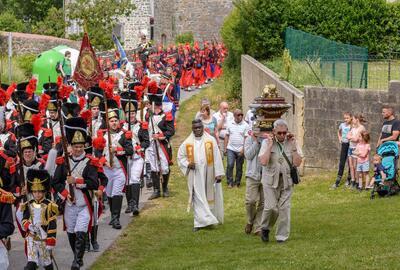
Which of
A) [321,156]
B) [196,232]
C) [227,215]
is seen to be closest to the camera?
[196,232]

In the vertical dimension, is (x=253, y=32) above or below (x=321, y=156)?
above

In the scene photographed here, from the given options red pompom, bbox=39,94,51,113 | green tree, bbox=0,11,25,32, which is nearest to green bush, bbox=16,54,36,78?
green tree, bbox=0,11,25,32

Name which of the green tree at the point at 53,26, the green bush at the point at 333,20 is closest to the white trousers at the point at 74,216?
the green bush at the point at 333,20

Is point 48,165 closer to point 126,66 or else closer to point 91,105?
point 91,105

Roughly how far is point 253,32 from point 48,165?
1957cm

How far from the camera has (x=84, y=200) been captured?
12.9m

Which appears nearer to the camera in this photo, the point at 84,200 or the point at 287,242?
the point at 84,200

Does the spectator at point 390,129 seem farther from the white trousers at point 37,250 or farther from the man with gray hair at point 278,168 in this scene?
the white trousers at point 37,250

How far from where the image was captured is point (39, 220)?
12.0 meters

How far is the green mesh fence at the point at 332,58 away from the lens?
77.8 feet

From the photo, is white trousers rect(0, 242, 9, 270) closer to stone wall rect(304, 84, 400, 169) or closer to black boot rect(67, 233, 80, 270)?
black boot rect(67, 233, 80, 270)

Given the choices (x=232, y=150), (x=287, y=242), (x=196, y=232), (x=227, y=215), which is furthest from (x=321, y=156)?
(x=287, y=242)

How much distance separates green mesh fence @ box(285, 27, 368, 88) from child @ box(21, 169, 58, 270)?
12545 millimetres

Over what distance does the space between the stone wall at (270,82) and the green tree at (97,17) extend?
51.1 ft
